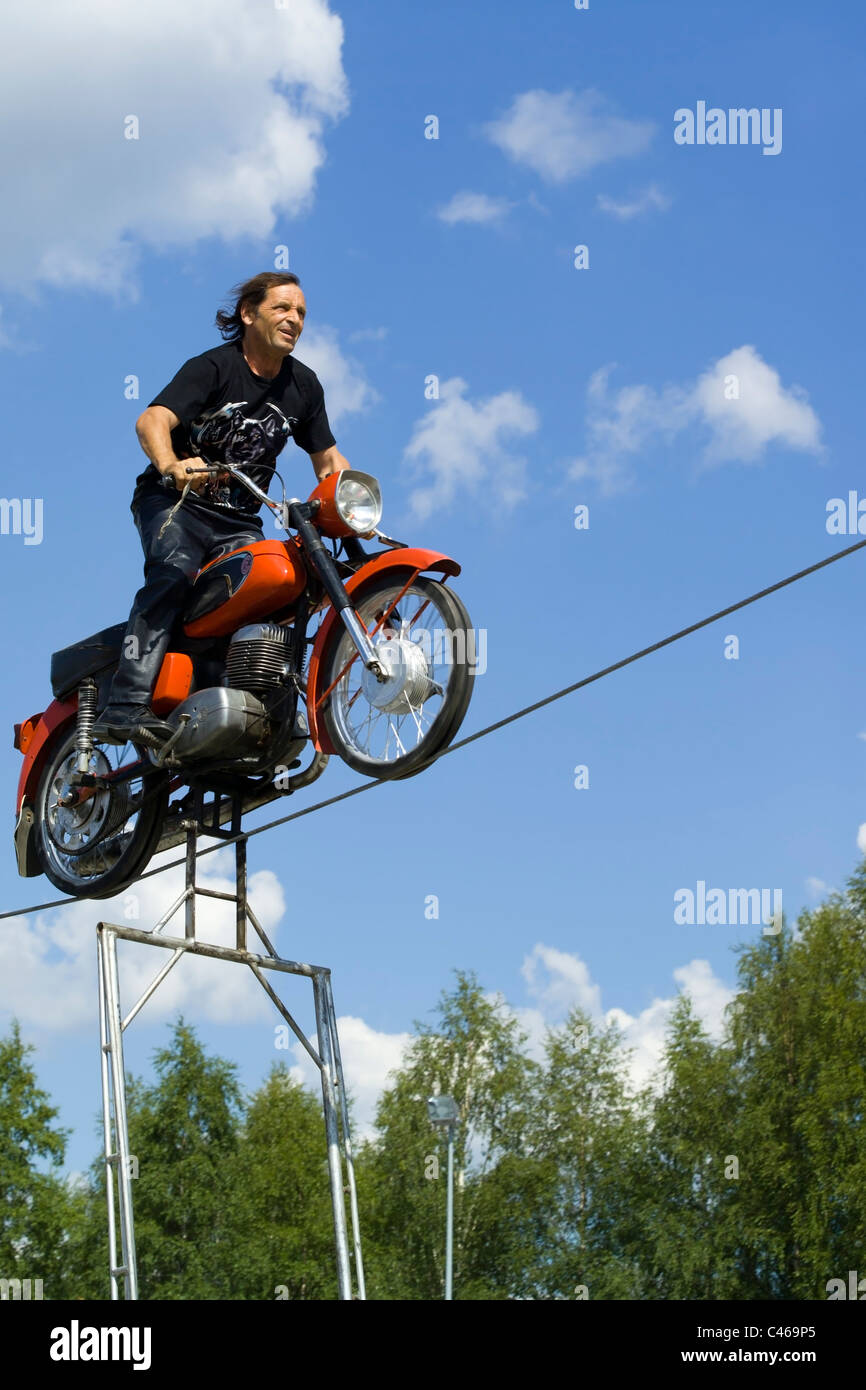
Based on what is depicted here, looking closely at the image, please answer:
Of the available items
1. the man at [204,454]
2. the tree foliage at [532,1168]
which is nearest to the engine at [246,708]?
the man at [204,454]

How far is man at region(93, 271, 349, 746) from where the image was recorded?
8.61 m

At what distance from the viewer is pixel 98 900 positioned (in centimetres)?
970

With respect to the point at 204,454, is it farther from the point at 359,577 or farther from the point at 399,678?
the point at 399,678

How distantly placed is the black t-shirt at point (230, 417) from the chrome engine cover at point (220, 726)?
1226 mm

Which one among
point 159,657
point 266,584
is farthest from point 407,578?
point 159,657

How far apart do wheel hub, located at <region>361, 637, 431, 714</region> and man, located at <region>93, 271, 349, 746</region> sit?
48.9 inches

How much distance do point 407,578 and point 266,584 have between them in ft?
2.54

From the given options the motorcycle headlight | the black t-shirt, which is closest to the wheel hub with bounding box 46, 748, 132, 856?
the black t-shirt

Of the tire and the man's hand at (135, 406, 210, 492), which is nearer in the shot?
the man's hand at (135, 406, 210, 492)

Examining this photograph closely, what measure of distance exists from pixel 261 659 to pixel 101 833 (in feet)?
5.89

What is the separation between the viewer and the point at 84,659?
959 centimetres

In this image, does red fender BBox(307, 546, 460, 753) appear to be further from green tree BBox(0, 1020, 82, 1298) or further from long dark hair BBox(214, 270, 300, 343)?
green tree BBox(0, 1020, 82, 1298)

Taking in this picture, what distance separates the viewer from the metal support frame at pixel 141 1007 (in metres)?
7.50
